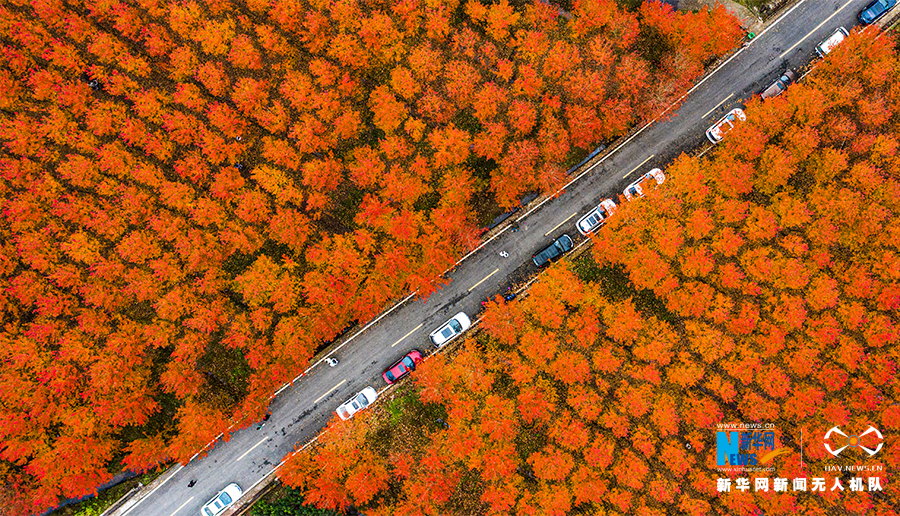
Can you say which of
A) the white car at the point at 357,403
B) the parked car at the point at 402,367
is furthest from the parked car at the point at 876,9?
the white car at the point at 357,403

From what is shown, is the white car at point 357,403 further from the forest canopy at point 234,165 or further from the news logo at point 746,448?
the news logo at point 746,448

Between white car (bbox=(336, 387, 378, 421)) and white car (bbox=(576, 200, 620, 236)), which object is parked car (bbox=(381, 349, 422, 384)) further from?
white car (bbox=(576, 200, 620, 236))

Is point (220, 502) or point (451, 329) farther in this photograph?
point (451, 329)

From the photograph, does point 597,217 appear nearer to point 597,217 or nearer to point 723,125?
point 597,217

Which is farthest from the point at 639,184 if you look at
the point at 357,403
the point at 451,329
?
the point at 357,403

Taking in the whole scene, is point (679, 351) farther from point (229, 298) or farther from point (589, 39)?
point (229, 298)

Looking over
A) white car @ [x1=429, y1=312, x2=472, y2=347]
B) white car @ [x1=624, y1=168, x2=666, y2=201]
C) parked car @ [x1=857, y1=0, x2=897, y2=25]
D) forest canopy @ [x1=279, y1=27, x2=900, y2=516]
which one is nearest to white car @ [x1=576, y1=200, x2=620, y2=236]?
white car @ [x1=624, y1=168, x2=666, y2=201]

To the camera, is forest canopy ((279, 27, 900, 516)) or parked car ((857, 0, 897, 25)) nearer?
forest canopy ((279, 27, 900, 516))
